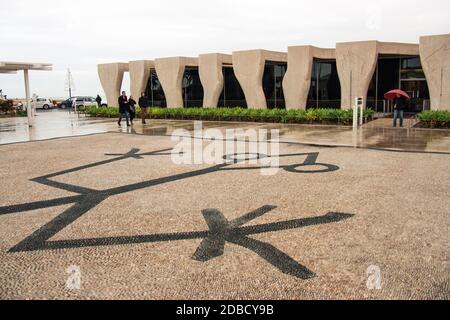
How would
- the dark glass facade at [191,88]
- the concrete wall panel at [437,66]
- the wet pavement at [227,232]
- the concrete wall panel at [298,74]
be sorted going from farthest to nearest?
1. the dark glass facade at [191,88]
2. the concrete wall panel at [298,74]
3. the concrete wall panel at [437,66]
4. the wet pavement at [227,232]

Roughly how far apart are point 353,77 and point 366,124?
3881 mm

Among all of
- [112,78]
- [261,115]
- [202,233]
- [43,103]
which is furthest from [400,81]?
[43,103]

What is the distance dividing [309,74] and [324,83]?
6.02m

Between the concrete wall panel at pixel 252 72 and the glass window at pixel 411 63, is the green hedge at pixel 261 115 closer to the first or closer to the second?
the concrete wall panel at pixel 252 72

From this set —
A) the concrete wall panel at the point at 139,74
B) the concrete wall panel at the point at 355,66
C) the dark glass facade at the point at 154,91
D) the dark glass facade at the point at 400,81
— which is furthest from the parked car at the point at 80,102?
the concrete wall panel at the point at 355,66

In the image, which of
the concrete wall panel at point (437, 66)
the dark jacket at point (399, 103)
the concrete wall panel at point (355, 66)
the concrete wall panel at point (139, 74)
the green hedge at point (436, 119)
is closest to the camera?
the green hedge at point (436, 119)

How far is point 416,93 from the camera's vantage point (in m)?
27.9

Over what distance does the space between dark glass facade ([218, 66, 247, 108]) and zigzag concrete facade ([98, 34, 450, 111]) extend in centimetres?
9

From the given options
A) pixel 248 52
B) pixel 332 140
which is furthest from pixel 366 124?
pixel 248 52

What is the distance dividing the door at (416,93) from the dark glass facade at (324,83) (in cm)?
446

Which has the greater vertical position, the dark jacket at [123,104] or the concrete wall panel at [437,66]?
the concrete wall panel at [437,66]

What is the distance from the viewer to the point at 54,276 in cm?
432

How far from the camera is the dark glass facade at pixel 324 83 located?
96.6 ft
